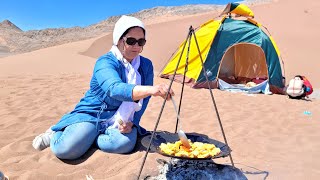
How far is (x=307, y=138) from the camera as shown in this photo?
476 cm

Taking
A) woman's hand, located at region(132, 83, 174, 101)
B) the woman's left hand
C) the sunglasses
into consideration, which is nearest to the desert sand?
the woman's left hand

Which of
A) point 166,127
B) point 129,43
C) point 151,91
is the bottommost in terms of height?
point 166,127

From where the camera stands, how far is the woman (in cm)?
319

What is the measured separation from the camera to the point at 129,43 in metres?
3.18

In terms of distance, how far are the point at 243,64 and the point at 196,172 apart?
794 cm

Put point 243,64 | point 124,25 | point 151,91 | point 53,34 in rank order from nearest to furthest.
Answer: point 151,91 → point 124,25 → point 243,64 → point 53,34

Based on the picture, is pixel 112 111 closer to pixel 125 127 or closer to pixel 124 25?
pixel 125 127

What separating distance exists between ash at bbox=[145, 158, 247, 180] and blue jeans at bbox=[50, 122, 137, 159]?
0.46m

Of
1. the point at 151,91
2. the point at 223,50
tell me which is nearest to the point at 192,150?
the point at 151,91

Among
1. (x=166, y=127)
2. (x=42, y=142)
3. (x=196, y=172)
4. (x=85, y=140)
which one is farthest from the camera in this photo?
(x=166, y=127)

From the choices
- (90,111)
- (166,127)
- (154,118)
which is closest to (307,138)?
(166,127)

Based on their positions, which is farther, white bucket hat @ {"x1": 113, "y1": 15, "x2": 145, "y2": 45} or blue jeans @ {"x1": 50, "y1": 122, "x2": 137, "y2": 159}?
blue jeans @ {"x1": 50, "y1": 122, "x2": 137, "y2": 159}

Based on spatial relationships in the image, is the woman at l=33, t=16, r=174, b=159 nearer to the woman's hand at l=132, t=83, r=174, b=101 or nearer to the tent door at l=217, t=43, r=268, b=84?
the woman's hand at l=132, t=83, r=174, b=101

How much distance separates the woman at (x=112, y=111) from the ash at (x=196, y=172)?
495 millimetres
